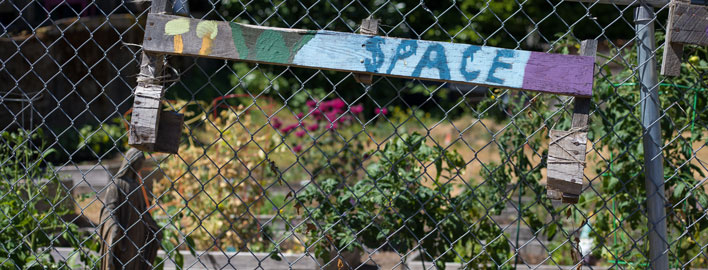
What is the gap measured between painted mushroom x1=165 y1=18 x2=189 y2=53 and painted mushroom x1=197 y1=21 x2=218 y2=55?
0.13ft

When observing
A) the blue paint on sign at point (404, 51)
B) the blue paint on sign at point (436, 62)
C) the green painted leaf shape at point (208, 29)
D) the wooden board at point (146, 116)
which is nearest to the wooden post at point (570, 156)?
the blue paint on sign at point (436, 62)

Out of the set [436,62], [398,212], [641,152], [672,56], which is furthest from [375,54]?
[641,152]

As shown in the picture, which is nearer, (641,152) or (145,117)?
(145,117)

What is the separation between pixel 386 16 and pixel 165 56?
7401 mm

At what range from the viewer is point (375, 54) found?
5.66 feet

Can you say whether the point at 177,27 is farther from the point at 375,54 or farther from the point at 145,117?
the point at 375,54

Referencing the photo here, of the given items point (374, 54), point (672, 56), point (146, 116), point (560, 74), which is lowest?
point (146, 116)

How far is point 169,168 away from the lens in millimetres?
4211

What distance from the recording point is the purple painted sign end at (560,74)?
166cm

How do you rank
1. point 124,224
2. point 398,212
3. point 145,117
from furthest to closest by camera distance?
point 398,212 → point 124,224 → point 145,117

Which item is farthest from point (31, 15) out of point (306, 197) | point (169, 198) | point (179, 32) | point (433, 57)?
point (433, 57)

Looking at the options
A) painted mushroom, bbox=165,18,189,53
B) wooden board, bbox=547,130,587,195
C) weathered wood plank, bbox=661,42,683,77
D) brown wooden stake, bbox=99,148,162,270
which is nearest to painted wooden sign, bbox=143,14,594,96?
painted mushroom, bbox=165,18,189,53

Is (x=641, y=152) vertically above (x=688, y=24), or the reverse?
(x=688, y=24)

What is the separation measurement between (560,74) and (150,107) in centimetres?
110
